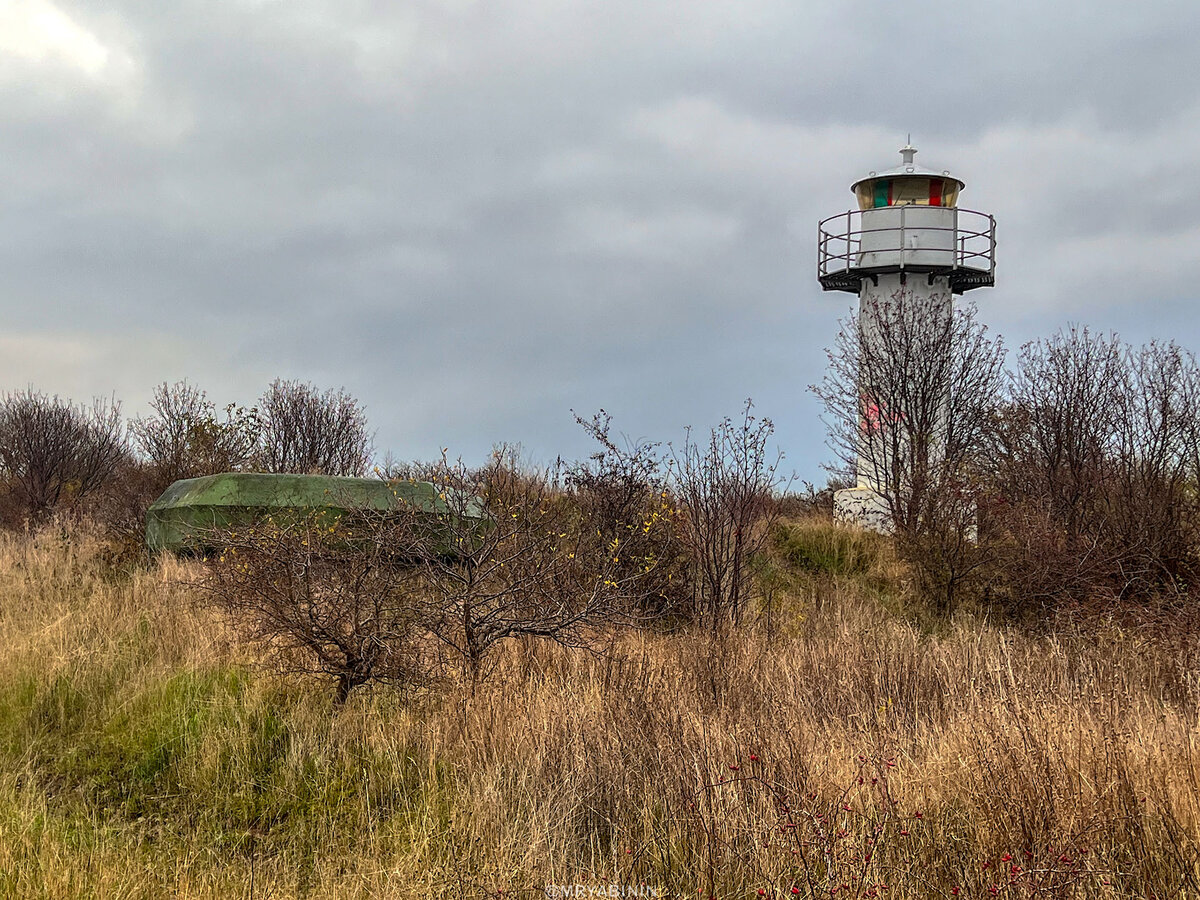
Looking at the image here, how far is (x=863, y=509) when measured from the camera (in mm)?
18391

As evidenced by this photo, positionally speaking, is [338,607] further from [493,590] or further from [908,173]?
[908,173]

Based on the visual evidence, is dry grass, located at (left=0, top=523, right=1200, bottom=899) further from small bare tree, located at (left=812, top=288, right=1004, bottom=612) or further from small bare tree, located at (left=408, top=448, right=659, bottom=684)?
small bare tree, located at (left=812, top=288, right=1004, bottom=612)

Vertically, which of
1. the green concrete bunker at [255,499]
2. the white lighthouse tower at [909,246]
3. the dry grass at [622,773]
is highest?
the white lighthouse tower at [909,246]

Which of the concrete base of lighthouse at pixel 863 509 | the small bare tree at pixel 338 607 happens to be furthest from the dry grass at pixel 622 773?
the concrete base of lighthouse at pixel 863 509

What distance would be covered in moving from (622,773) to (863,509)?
44.8 ft

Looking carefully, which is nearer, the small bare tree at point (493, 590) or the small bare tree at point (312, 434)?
the small bare tree at point (493, 590)

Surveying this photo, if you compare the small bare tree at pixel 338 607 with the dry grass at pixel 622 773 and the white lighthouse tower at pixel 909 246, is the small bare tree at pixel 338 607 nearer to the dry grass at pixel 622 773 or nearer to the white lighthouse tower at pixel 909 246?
the dry grass at pixel 622 773

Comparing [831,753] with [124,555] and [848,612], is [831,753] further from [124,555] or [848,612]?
[124,555]

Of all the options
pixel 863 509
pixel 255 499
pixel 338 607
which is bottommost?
pixel 338 607

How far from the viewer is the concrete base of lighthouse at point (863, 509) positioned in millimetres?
18062

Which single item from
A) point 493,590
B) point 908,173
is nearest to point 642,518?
point 493,590

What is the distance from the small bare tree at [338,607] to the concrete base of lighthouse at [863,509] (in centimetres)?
1166

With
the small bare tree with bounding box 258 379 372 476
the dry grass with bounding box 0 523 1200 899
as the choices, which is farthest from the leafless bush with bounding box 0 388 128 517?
the dry grass with bounding box 0 523 1200 899

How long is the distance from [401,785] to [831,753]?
91.4 inches
